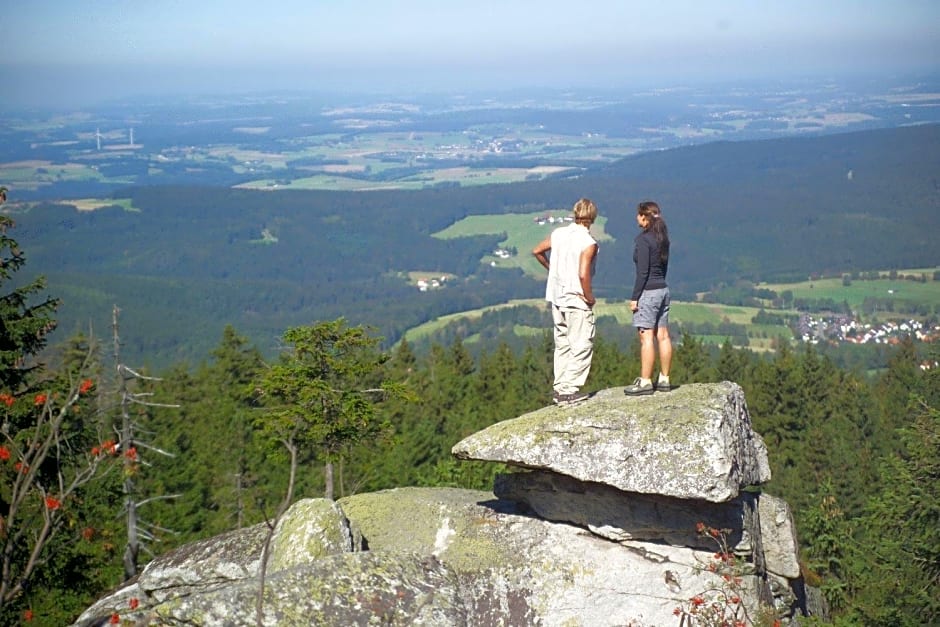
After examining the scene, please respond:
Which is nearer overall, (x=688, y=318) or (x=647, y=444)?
(x=647, y=444)

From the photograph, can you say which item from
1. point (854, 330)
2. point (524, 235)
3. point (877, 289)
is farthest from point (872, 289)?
point (524, 235)

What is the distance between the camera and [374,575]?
9766 mm

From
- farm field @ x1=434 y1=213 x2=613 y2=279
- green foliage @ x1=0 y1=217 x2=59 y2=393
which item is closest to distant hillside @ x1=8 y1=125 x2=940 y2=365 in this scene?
farm field @ x1=434 y1=213 x2=613 y2=279

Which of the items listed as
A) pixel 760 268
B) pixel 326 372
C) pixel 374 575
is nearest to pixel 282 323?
pixel 760 268

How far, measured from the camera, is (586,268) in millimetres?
12156

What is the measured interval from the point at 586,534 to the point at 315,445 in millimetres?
8161

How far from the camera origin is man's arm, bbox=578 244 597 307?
12109 millimetres

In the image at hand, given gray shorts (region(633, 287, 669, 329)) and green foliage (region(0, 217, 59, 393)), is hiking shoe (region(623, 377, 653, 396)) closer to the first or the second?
gray shorts (region(633, 287, 669, 329))

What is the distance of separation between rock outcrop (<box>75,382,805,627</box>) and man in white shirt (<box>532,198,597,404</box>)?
473 millimetres

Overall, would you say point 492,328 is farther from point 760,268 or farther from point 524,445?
point 524,445

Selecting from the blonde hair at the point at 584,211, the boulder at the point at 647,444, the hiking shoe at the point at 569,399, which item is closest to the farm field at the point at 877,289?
the boulder at the point at 647,444

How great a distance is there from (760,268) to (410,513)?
166 m

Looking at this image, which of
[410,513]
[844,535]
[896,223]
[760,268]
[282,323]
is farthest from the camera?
[896,223]

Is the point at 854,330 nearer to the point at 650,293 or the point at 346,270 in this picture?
the point at 650,293
